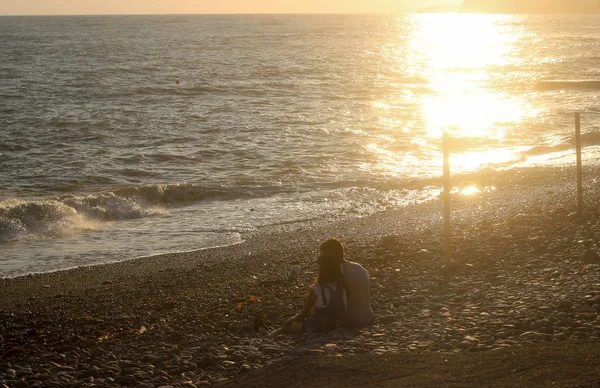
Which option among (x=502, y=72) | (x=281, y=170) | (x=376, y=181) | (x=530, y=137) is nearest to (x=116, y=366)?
(x=376, y=181)

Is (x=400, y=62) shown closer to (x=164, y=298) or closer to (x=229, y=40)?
(x=229, y=40)

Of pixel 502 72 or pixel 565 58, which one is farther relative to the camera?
pixel 565 58

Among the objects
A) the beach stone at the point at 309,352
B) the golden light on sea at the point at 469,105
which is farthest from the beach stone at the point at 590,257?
the golden light on sea at the point at 469,105

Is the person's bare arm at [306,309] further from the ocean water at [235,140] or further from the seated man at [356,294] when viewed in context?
the ocean water at [235,140]

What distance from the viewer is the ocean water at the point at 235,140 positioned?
53.6ft

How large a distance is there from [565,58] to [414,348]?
6131 cm

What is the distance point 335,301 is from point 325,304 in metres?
0.10

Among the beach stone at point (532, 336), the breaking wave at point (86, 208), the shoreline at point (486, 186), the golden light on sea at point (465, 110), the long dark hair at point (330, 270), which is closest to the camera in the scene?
the beach stone at point (532, 336)

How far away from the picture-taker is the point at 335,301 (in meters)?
7.80

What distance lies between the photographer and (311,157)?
2373cm

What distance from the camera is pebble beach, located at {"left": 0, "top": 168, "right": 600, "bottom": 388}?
7.31m

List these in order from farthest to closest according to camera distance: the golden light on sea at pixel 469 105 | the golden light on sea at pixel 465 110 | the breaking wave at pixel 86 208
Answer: the golden light on sea at pixel 469 105
the golden light on sea at pixel 465 110
the breaking wave at pixel 86 208

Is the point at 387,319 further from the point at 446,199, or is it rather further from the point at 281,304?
the point at 446,199

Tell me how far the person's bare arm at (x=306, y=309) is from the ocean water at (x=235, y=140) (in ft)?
20.4
